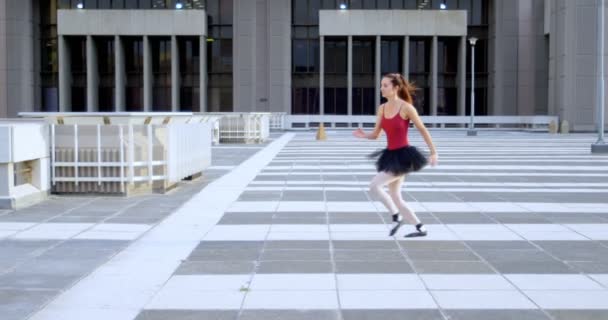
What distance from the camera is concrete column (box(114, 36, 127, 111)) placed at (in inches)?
2183

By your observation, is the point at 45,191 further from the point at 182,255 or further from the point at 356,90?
the point at 356,90

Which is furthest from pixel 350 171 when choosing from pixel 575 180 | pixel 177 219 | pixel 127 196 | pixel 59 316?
pixel 59 316

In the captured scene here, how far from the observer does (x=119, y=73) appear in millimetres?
55656

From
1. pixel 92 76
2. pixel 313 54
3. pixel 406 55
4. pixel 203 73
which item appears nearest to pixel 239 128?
pixel 203 73

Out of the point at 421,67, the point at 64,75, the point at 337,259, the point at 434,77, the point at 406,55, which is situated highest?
the point at 406,55

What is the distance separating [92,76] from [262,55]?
11808 mm

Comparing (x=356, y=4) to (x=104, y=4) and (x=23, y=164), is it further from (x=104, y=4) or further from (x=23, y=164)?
(x=23, y=164)

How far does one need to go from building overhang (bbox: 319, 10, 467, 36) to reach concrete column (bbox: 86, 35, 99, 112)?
51.5ft

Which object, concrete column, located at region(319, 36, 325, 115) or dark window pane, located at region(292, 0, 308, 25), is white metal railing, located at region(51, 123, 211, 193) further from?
dark window pane, located at region(292, 0, 308, 25)

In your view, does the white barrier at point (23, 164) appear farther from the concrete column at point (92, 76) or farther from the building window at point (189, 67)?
the building window at point (189, 67)

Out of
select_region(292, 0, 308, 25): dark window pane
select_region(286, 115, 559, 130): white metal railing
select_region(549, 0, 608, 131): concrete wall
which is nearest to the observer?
select_region(549, 0, 608, 131): concrete wall

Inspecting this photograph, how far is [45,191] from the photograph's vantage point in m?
12.5

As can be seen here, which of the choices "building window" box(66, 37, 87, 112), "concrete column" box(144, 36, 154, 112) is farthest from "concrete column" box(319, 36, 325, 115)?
"building window" box(66, 37, 87, 112)

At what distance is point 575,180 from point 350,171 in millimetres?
4863
